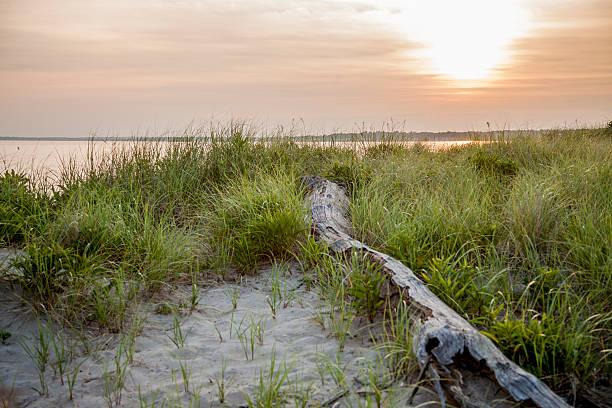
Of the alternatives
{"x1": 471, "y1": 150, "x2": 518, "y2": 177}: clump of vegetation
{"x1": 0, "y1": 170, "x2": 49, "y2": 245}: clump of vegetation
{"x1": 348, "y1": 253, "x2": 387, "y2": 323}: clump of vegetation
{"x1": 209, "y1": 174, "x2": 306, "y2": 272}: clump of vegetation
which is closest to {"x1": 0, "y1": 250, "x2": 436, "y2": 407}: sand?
{"x1": 348, "y1": 253, "x2": 387, "y2": 323}: clump of vegetation

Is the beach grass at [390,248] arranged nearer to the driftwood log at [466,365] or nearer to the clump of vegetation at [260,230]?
the clump of vegetation at [260,230]

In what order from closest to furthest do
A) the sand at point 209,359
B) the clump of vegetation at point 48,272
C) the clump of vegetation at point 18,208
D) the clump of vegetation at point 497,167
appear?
1. the sand at point 209,359
2. the clump of vegetation at point 48,272
3. the clump of vegetation at point 18,208
4. the clump of vegetation at point 497,167

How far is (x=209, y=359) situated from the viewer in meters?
2.76

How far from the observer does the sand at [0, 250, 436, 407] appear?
2359 mm

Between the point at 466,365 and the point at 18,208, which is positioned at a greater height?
the point at 18,208

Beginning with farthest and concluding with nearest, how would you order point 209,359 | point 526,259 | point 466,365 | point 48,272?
1. point 526,259
2. point 48,272
3. point 209,359
4. point 466,365

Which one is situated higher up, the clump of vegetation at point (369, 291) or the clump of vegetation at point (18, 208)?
the clump of vegetation at point (18, 208)

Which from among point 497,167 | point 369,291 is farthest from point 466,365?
point 497,167

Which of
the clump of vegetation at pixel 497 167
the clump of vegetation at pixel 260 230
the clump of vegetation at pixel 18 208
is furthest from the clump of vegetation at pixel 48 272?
the clump of vegetation at pixel 497 167

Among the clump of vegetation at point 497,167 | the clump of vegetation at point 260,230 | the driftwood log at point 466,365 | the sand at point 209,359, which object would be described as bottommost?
the sand at point 209,359

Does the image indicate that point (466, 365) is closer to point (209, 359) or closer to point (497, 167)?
point (209, 359)

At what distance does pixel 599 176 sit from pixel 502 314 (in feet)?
11.1

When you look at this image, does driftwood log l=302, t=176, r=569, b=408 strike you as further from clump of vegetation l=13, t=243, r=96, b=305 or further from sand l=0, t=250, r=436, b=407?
clump of vegetation l=13, t=243, r=96, b=305

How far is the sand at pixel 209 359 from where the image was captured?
7.74 feet
